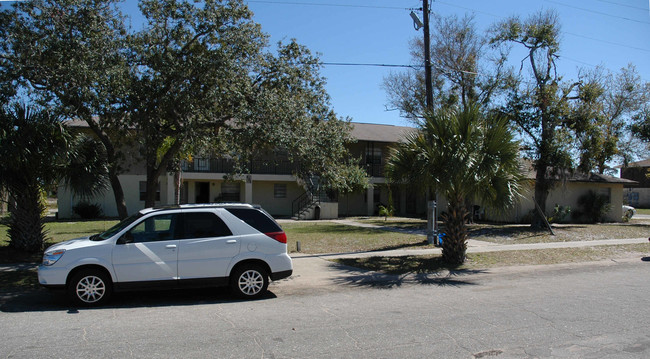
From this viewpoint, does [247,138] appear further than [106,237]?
Yes

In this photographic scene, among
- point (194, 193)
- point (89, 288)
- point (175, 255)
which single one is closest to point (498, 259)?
point (175, 255)

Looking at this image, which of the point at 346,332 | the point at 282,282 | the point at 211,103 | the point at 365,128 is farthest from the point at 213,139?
the point at 365,128

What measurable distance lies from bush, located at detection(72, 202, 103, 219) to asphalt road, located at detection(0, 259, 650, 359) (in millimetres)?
20042

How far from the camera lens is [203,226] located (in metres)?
8.13

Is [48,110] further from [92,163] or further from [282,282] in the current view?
[282,282]

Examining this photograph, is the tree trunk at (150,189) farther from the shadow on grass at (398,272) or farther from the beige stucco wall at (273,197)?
the beige stucco wall at (273,197)

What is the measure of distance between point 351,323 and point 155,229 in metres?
3.74

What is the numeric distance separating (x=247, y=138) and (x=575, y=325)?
7865mm

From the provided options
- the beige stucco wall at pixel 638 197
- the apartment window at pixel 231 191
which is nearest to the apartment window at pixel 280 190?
the apartment window at pixel 231 191

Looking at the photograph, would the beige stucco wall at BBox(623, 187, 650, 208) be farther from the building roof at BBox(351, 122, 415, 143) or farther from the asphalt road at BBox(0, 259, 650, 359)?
the asphalt road at BBox(0, 259, 650, 359)

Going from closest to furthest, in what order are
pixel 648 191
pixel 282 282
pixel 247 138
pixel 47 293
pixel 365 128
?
pixel 47 293 < pixel 282 282 < pixel 247 138 < pixel 365 128 < pixel 648 191

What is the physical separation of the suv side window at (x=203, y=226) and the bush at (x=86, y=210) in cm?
2156

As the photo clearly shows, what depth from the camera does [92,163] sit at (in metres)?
11.6

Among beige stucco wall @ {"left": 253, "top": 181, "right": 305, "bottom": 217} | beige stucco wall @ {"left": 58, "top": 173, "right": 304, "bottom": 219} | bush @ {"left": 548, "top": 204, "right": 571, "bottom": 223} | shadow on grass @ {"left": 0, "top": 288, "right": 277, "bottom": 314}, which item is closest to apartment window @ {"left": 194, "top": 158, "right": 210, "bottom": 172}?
beige stucco wall @ {"left": 58, "top": 173, "right": 304, "bottom": 219}
